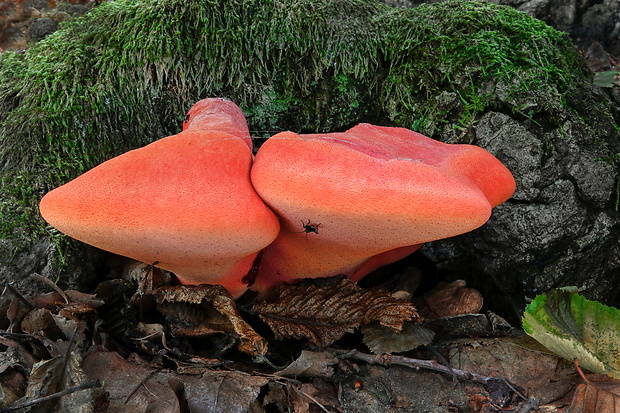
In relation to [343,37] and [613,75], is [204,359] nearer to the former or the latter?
[343,37]

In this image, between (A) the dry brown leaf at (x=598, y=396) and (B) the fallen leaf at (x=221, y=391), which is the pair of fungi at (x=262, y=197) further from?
(A) the dry brown leaf at (x=598, y=396)

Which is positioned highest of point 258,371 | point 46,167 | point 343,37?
point 343,37

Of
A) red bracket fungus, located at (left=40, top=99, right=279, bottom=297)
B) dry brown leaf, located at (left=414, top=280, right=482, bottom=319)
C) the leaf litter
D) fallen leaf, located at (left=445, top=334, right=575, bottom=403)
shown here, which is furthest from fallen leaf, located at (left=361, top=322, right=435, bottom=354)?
red bracket fungus, located at (left=40, top=99, right=279, bottom=297)

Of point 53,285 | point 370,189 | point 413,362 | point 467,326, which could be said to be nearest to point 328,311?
point 413,362

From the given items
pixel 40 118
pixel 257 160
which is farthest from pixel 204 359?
pixel 40 118

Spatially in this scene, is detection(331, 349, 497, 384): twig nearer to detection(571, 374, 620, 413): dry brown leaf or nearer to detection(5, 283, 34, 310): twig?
detection(571, 374, 620, 413): dry brown leaf

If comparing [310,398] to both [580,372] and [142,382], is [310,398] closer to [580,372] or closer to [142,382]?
[142,382]

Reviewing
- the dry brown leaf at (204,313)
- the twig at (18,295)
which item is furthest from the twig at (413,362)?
the twig at (18,295)
